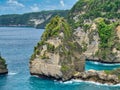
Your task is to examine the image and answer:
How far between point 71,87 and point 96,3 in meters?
92.0

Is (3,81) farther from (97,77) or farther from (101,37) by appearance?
(101,37)

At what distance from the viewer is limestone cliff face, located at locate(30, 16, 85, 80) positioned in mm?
89312

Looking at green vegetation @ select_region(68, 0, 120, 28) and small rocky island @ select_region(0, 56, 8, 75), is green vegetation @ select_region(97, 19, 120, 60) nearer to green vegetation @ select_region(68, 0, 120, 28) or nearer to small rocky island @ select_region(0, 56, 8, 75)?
green vegetation @ select_region(68, 0, 120, 28)

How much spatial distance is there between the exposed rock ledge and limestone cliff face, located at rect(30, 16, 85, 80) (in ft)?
8.29

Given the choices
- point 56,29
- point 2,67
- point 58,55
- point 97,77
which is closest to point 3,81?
point 2,67

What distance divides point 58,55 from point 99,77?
1002 centimetres

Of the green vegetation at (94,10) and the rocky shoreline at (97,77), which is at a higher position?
the green vegetation at (94,10)

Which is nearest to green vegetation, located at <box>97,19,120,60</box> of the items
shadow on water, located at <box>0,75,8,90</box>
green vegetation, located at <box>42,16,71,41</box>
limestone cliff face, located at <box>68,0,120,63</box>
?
limestone cliff face, located at <box>68,0,120,63</box>

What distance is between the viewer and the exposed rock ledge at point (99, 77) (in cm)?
8656

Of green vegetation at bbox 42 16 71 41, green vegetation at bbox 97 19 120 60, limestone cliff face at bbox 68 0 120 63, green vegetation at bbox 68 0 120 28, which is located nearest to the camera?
green vegetation at bbox 42 16 71 41

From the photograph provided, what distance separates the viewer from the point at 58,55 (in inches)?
3565

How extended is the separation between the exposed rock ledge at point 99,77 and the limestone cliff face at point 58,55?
2528 mm

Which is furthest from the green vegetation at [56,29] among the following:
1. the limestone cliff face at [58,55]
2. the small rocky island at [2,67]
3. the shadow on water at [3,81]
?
the shadow on water at [3,81]

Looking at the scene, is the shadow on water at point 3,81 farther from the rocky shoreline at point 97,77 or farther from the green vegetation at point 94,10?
the green vegetation at point 94,10
